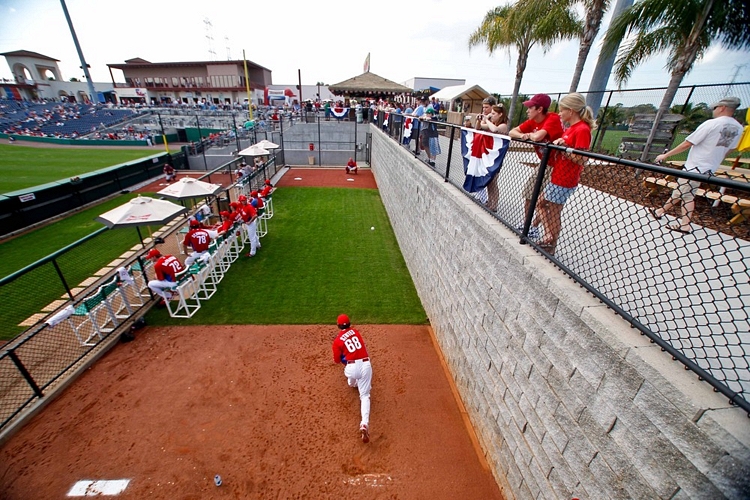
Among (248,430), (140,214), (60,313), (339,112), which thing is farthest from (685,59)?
(339,112)

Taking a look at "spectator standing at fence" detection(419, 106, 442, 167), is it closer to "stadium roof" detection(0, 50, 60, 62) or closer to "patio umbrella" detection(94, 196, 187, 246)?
"patio umbrella" detection(94, 196, 187, 246)

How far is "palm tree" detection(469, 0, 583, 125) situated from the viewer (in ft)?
37.3

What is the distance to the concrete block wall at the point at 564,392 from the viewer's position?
167cm

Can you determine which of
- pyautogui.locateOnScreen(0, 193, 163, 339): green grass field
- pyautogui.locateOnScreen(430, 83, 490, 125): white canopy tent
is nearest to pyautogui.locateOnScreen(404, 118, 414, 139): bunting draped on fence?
pyautogui.locateOnScreen(0, 193, 163, 339): green grass field

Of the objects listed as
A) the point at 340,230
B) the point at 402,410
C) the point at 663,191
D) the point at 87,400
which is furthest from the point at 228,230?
the point at 663,191

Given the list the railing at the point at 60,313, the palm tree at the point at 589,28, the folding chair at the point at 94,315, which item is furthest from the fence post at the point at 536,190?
the palm tree at the point at 589,28

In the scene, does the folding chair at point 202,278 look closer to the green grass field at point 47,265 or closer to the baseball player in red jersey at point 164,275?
the baseball player in red jersey at point 164,275

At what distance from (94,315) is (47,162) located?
27657 mm

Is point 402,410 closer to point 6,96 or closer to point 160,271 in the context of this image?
point 160,271

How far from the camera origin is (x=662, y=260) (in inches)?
137

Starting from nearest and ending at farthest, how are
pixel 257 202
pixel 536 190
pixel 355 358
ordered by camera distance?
pixel 536 190, pixel 355 358, pixel 257 202

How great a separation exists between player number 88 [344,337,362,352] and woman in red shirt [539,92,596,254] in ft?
9.26

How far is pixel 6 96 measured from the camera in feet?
192

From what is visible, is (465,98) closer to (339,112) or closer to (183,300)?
(339,112)
